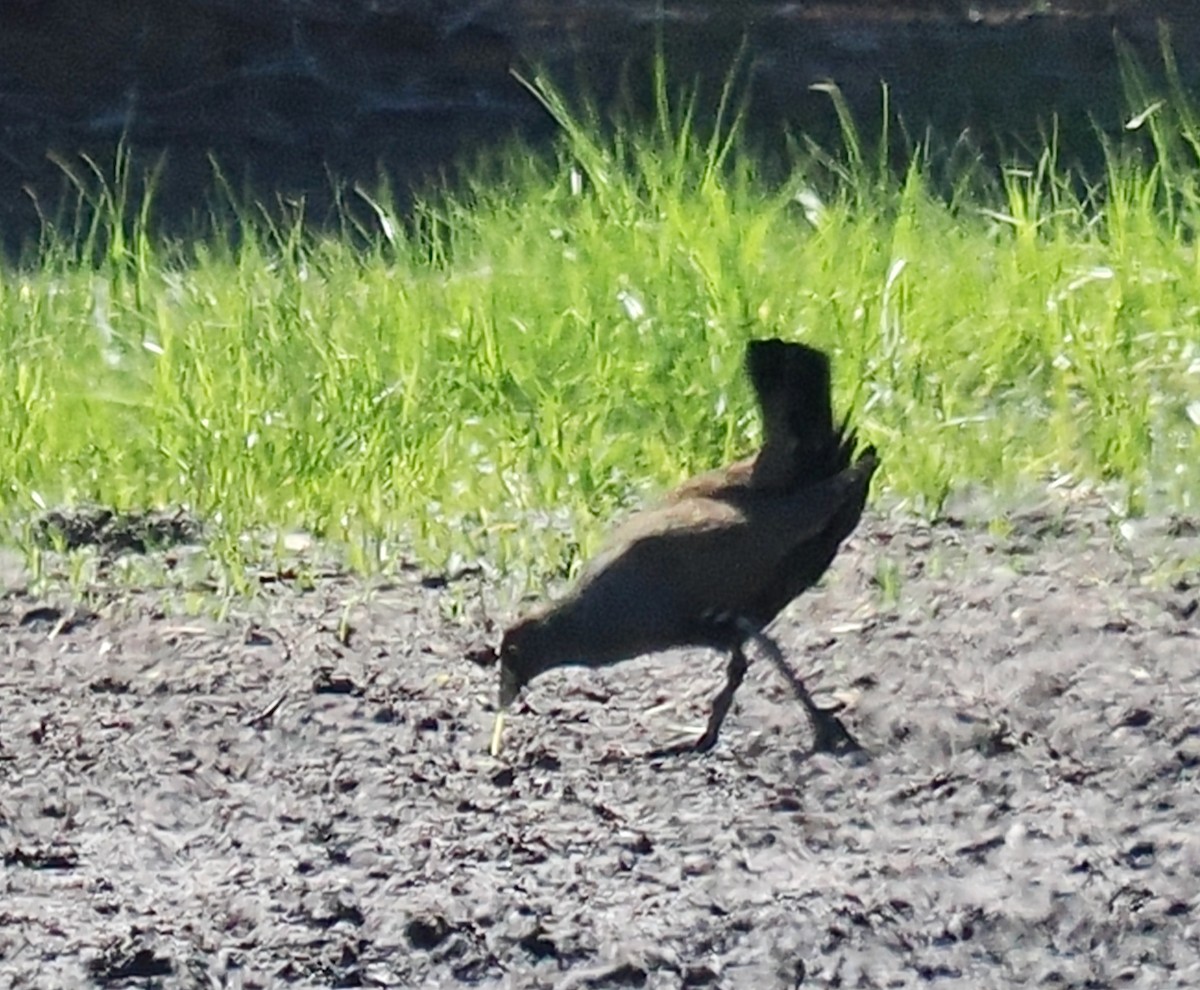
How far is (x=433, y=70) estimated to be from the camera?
8.48m

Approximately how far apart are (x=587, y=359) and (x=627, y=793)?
201 centimetres

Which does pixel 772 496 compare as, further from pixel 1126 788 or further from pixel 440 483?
pixel 440 483

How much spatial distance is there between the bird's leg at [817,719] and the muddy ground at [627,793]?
4 cm

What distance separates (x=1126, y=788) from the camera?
10.6 ft

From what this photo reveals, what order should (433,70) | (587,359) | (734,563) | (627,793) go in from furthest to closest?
1. (433,70)
2. (587,359)
3. (734,563)
4. (627,793)

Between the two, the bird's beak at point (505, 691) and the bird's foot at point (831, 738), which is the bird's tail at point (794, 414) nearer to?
the bird's foot at point (831, 738)

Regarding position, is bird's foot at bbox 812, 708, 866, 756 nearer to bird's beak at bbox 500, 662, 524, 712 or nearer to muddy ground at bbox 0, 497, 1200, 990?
muddy ground at bbox 0, 497, 1200, 990

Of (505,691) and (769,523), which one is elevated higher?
(769,523)

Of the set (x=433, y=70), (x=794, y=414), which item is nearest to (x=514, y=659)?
(x=794, y=414)

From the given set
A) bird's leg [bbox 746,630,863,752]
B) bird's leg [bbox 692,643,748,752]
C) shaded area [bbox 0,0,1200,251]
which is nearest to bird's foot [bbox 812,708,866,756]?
bird's leg [bbox 746,630,863,752]

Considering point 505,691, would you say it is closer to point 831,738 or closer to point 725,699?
point 725,699

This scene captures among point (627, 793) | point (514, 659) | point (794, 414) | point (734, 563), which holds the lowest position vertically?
point (627, 793)

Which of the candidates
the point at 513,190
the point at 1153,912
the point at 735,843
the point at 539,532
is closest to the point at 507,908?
the point at 735,843

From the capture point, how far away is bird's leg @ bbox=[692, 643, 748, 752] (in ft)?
11.6
